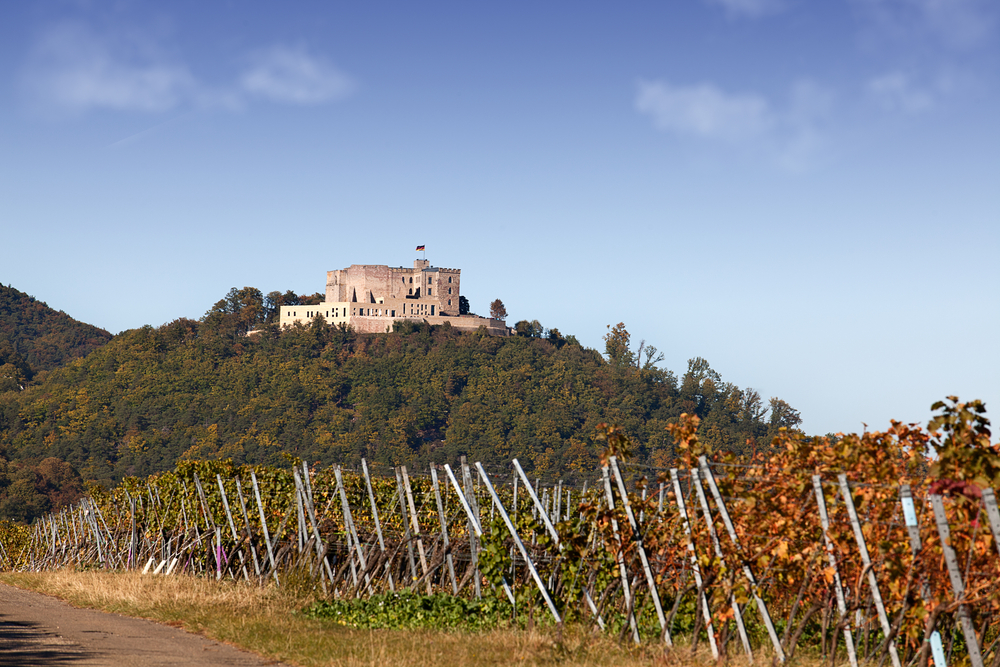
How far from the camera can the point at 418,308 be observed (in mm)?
114875

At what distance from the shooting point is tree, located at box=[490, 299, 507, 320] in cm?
11850

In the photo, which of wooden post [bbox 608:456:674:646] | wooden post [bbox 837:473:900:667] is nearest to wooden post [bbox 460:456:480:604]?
wooden post [bbox 608:456:674:646]

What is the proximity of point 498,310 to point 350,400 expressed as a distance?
20912mm

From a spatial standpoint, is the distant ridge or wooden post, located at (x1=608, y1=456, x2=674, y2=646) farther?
the distant ridge

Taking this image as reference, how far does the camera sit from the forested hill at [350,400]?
94.8 metres

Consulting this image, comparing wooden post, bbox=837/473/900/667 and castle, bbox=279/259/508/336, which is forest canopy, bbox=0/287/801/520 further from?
wooden post, bbox=837/473/900/667

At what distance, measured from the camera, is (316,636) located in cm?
905

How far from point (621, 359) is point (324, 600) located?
111m

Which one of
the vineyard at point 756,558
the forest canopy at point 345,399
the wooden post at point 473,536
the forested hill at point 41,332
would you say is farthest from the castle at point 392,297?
the wooden post at point 473,536

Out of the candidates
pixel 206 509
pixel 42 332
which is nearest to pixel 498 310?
pixel 42 332

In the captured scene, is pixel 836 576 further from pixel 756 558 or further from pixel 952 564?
pixel 952 564

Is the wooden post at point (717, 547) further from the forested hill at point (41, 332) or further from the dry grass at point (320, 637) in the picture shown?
the forested hill at point (41, 332)

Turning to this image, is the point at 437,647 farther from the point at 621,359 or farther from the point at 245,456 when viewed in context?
the point at 621,359

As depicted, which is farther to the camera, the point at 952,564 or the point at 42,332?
the point at 42,332
